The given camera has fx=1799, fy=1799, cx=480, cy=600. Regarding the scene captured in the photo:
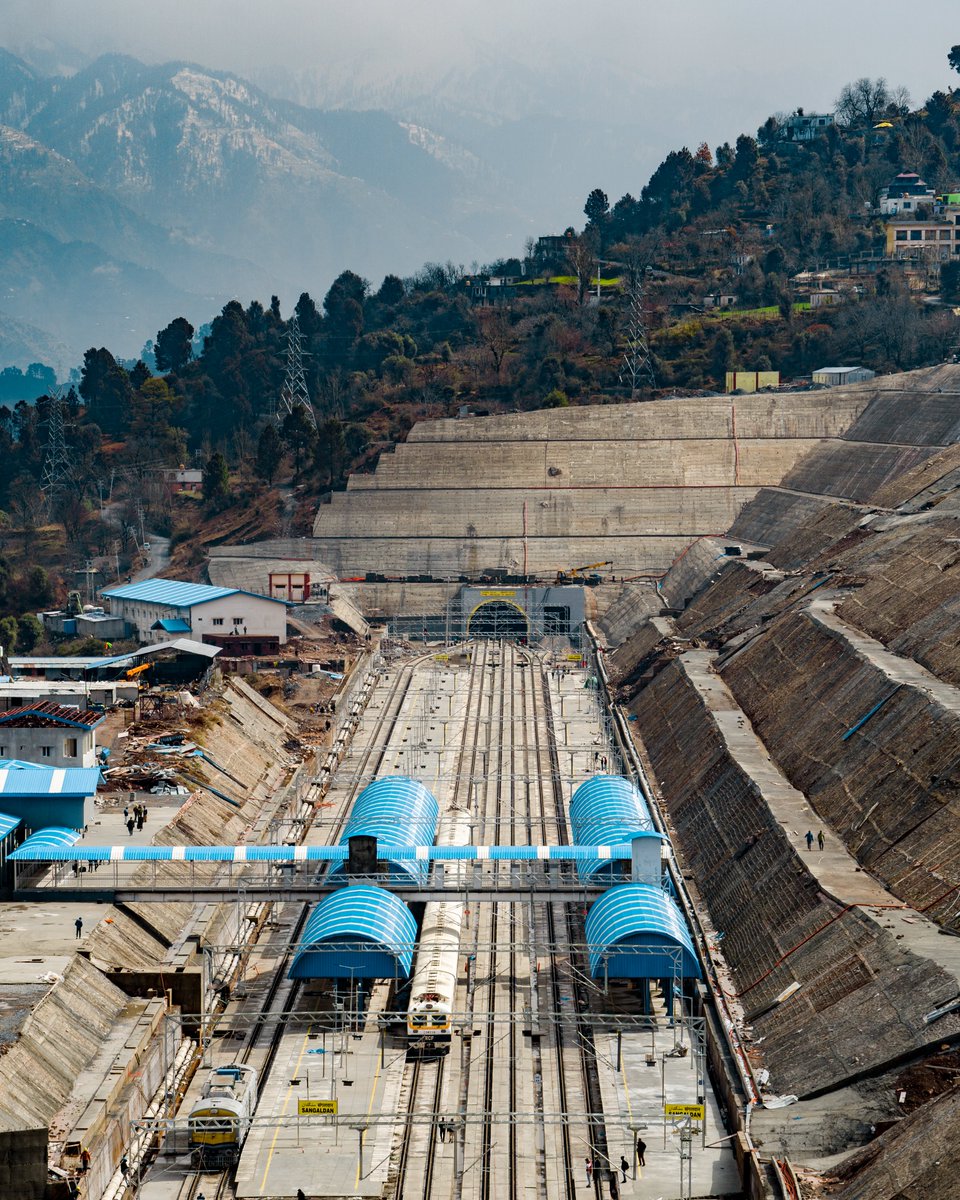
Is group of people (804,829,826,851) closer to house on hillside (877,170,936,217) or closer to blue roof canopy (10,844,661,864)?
blue roof canopy (10,844,661,864)

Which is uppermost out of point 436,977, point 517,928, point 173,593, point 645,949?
point 173,593

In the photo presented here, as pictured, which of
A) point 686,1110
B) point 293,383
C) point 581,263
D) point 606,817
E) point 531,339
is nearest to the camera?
point 686,1110

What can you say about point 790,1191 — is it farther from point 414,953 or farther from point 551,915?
point 551,915

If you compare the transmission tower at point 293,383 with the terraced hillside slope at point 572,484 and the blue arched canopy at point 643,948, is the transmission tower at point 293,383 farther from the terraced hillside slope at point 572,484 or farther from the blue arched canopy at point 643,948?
the blue arched canopy at point 643,948

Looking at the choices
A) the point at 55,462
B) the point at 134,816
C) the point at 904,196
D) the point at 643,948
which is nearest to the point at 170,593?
the point at 134,816

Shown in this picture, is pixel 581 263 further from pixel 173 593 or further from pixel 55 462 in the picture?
pixel 173 593

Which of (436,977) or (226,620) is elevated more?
(226,620)

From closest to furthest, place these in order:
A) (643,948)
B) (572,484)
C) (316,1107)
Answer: (316,1107)
(643,948)
(572,484)
